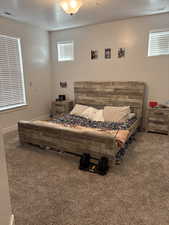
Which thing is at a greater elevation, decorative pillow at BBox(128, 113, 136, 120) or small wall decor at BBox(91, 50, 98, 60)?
small wall decor at BBox(91, 50, 98, 60)

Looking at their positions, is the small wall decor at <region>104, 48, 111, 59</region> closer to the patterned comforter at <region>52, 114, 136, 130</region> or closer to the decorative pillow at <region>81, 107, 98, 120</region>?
the decorative pillow at <region>81, 107, 98, 120</region>

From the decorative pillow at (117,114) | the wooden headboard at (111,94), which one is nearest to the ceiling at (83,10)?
the wooden headboard at (111,94)

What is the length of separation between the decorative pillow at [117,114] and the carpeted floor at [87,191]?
2.92 feet

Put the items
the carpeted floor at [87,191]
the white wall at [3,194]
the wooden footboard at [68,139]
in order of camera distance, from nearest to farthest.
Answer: the white wall at [3,194]
the carpeted floor at [87,191]
the wooden footboard at [68,139]

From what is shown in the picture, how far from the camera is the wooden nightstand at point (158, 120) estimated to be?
3.63 meters

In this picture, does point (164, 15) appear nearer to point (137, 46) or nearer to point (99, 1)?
point (137, 46)

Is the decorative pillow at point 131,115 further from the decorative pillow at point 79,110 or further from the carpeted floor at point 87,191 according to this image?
the decorative pillow at point 79,110

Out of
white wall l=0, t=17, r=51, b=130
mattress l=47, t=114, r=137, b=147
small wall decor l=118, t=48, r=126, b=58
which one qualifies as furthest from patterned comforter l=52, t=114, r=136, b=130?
small wall decor l=118, t=48, r=126, b=58

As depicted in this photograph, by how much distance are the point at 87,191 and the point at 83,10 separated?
3.31 m

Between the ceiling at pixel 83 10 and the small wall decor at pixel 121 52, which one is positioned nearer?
the ceiling at pixel 83 10

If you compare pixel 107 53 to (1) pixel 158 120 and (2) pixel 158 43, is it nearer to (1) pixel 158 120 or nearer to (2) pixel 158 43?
(2) pixel 158 43

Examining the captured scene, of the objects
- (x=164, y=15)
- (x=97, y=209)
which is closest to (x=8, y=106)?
(x=97, y=209)

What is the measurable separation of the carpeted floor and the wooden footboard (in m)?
0.22

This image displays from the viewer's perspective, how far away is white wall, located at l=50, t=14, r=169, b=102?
3835mm
